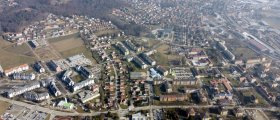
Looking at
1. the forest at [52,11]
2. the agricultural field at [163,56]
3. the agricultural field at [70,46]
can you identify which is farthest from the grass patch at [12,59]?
the agricultural field at [163,56]

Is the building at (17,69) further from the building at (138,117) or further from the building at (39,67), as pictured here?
the building at (138,117)

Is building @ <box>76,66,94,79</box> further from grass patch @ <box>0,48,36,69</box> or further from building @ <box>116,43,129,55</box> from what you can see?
building @ <box>116,43,129,55</box>

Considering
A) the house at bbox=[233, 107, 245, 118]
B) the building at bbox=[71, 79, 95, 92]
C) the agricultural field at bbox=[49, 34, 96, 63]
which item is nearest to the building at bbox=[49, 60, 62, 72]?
the agricultural field at bbox=[49, 34, 96, 63]

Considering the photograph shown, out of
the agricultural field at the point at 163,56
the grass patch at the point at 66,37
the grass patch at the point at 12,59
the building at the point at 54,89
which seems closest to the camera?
the building at the point at 54,89

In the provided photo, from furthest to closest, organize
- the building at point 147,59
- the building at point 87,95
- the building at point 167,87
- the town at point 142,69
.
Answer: the building at point 147,59, the building at point 167,87, the building at point 87,95, the town at point 142,69

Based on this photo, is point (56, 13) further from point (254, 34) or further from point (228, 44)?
point (254, 34)

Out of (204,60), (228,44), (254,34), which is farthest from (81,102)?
(254,34)

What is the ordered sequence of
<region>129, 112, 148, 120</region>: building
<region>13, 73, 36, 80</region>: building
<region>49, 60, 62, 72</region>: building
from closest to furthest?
<region>129, 112, 148, 120</region>: building < <region>13, 73, 36, 80</region>: building < <region>49, 60, 62, 72</region>: building
